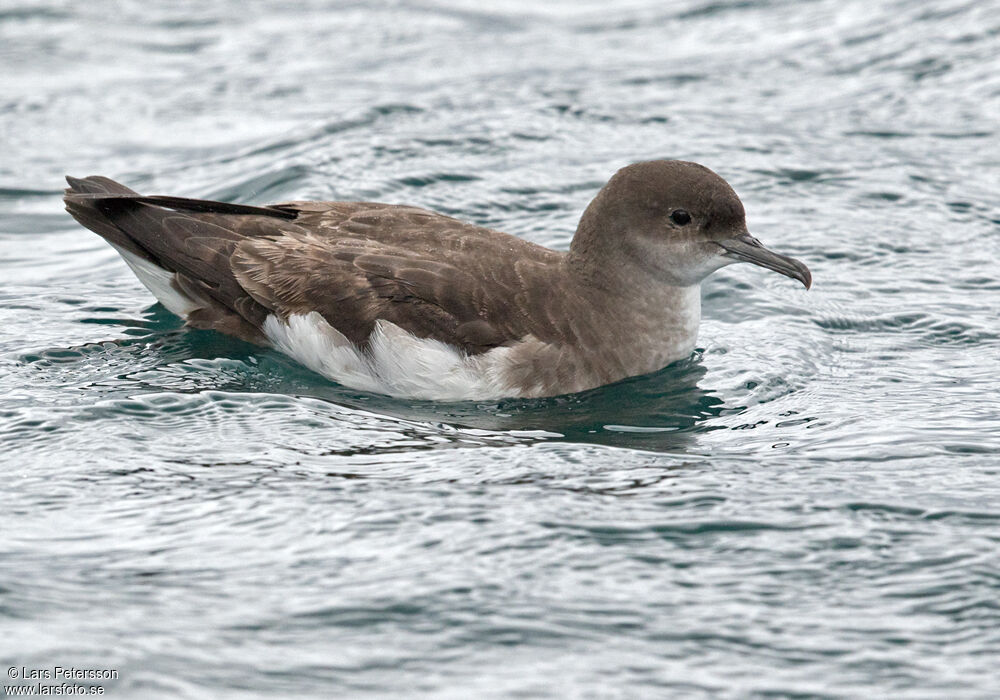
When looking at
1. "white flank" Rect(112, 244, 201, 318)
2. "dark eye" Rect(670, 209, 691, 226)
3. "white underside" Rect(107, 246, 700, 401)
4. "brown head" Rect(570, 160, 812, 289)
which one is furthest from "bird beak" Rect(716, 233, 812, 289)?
"white flank" Rect(112, 244, 201, 318)

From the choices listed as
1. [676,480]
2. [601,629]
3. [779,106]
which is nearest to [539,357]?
[676,480]

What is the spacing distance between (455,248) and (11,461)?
2495 mm

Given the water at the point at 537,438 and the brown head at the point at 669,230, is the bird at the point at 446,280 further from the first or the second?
the water at the point at 537,438

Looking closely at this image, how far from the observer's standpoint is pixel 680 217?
7.19 m

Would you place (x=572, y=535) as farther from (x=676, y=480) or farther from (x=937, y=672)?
(x=937, y=672)

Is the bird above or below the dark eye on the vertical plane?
below

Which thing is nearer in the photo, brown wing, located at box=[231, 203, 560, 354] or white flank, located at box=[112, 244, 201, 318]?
brown wing, located at box=[231, 203, 560, 354]

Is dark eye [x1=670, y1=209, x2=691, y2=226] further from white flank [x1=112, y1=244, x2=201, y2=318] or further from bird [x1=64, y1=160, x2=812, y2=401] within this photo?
white flank [x1=112, y1=244, x2=201, y2=318]

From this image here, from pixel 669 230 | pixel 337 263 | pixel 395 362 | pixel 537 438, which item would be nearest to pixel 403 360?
pixel 395 362

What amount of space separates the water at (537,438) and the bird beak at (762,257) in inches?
24.8

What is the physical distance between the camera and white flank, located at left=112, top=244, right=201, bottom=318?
7566 mm

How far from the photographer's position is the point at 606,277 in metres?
7.37

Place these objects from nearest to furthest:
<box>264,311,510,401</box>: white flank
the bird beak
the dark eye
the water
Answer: the water → <box>264,311,510,401</box>: white flank → the bird beak → the dark eye

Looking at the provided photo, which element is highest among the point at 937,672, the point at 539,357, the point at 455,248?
the point at 455,248
